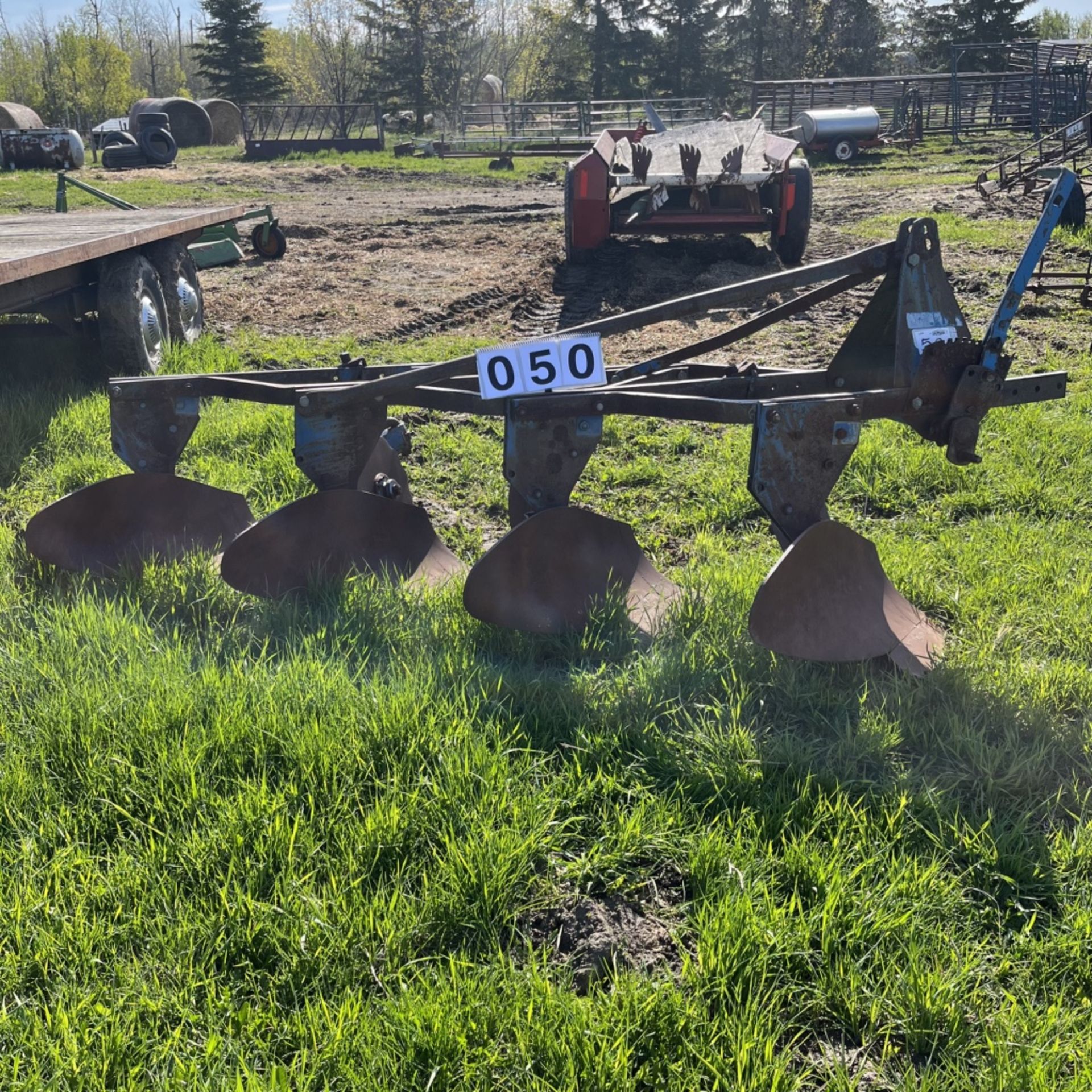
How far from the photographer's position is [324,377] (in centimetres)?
421

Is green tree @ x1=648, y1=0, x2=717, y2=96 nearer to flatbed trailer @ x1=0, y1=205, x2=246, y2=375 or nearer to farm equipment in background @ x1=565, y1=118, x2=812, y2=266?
farm equipment in background @ x1=565, y1=118, x2=812, y2=266

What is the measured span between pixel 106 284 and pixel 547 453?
4.20 m

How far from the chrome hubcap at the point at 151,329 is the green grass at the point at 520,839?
→ 3026mm

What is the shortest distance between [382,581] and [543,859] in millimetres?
1609

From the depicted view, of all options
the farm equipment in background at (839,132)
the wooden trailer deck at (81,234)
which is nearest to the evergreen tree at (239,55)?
the farm equipment in background at (839,132)

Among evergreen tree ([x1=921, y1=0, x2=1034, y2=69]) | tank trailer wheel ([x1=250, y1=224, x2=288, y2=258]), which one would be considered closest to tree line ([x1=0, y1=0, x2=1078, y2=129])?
evergreen tree ([x1=921, y1=0, x2=1034, y2=69])

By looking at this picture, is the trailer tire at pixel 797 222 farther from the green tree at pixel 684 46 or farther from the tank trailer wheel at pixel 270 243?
the green tree at pixel 684 46

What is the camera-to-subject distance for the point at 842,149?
25438 mm

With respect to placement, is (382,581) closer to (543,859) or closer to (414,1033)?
(543,859)

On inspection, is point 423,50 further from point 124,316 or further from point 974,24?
point 124,316

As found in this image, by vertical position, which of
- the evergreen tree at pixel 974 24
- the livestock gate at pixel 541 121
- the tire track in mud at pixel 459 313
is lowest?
the tire track in mud at pixel 459 313

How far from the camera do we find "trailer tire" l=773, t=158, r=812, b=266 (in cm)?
1054

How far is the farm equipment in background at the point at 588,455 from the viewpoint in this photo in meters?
3.22

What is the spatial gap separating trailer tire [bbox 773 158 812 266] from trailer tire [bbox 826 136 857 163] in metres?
16.1
